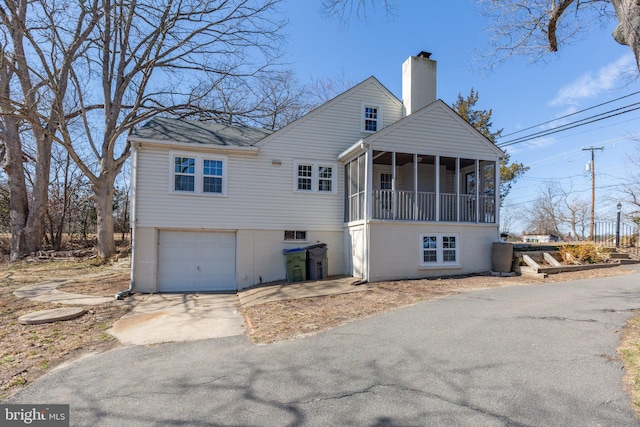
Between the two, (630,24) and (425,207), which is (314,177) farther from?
(630,24)

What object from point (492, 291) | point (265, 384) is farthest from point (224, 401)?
point (492, 291)

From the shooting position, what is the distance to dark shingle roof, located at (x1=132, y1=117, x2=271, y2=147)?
11461 mm

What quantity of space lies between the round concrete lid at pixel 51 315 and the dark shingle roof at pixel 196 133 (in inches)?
221

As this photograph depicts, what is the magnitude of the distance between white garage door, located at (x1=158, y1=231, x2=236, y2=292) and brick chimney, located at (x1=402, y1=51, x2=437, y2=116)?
337 inches

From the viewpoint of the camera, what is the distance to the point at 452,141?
470 inches

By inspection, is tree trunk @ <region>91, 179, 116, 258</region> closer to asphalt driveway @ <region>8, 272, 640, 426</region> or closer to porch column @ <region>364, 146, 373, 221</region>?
porch column @ <region>364, 146, 373, 221</region>

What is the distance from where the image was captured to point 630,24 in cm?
448

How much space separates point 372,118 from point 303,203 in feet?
14.9

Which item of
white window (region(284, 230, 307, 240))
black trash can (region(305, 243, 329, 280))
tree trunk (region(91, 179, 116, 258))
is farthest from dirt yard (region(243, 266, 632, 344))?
tree trunk (region(91, 179, 116, 258))

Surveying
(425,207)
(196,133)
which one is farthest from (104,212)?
(425,207)

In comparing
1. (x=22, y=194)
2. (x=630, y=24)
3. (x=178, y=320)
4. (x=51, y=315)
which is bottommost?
(x=178, y=320)

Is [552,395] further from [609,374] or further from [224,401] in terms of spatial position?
[224,401]

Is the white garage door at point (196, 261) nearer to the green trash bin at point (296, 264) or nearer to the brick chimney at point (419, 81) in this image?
the green trash bin at point (296, 264)

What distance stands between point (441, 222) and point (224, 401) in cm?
947
